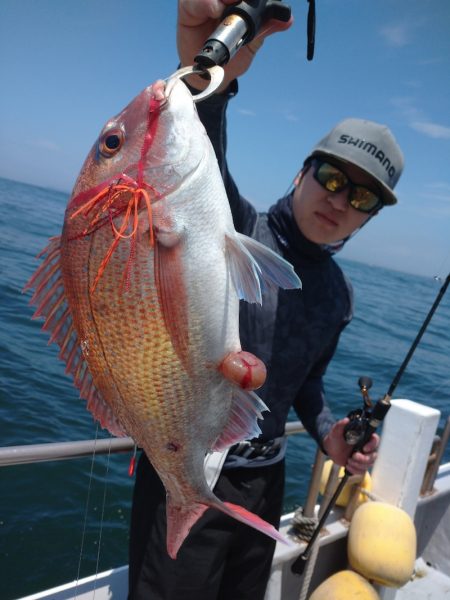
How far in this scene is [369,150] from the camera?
84.4 inches

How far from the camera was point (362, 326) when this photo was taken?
21.7m

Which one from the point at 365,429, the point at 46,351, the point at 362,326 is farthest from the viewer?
the point at 362,326

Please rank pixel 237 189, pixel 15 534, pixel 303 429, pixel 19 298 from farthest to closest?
pixel 19 298 → pixel 15 534 → pixel 303 429 → pixel 237 189

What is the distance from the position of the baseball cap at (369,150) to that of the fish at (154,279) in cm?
99

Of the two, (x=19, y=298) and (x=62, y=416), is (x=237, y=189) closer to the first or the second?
(x=62, y=416)

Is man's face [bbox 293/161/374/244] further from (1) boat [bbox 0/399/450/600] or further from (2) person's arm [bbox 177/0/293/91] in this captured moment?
(1) boat [bbox 0/399/450/600]

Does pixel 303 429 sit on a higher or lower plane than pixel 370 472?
higher

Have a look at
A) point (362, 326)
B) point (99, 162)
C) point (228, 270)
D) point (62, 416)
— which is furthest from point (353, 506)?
point (362, 326)

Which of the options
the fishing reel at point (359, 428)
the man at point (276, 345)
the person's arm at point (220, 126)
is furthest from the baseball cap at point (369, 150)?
the fishing reel at point (359, 428)

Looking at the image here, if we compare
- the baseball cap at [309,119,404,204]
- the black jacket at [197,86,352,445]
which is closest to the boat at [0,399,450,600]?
the black jacket at [197,86,352,445]

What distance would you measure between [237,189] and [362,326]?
20685mm

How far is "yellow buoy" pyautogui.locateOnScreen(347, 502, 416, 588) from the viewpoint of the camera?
130 inches

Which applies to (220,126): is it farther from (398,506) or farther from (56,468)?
(56,468)

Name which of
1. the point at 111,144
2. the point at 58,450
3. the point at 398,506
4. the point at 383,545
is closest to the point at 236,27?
the point at 111,144
